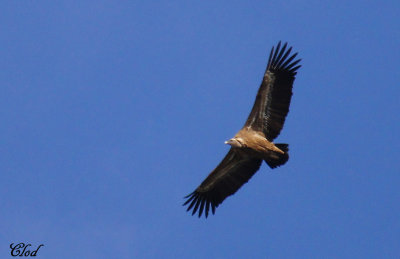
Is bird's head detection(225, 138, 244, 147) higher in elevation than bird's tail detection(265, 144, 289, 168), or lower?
higher

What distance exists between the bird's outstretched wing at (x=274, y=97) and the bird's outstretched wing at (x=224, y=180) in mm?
1209

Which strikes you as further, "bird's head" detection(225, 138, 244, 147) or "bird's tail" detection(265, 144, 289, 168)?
"bird's head" detection(225, 138, 244, 147)

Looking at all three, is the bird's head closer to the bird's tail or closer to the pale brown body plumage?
the pale brown body plumage

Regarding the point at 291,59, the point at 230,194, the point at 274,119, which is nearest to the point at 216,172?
the point at 230,194

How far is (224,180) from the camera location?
2089 centimetres

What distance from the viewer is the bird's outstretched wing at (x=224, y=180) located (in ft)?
67.3

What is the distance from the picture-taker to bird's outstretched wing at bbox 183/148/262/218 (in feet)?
67.3

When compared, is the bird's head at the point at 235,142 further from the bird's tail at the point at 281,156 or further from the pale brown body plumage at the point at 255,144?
the bird's tail at the point at 281,156

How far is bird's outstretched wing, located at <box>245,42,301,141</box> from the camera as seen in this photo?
19.5 m

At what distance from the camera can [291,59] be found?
778 inches

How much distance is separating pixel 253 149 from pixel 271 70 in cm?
245

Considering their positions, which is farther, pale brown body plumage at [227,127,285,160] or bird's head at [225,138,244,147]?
bird's head at [225,138,244,147]

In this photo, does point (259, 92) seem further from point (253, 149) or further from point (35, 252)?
point (35, 252)

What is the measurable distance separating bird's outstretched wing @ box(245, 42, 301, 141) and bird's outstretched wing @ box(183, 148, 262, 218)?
1.21 metres
